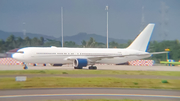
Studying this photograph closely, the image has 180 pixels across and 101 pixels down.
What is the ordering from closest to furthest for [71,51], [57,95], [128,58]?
[57,95], [71,51], [128,58]

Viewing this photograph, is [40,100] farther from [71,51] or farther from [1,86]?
[71,51]

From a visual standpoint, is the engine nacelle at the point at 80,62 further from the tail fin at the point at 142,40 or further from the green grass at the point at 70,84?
the green grass at the point at 70,84

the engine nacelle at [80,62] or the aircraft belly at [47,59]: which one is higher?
the aircraft belly at [47,59]

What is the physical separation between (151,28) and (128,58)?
7.10 metres

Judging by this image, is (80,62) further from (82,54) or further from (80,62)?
(82,54)

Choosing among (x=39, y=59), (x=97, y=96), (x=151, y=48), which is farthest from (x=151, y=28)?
(x=97, y=96)

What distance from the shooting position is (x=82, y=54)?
38750 millimetres

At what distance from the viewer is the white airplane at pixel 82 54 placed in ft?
117

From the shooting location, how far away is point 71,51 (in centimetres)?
3800

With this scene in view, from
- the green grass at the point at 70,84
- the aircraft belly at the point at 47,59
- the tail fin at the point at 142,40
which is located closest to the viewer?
the green grass at the point at 70,84

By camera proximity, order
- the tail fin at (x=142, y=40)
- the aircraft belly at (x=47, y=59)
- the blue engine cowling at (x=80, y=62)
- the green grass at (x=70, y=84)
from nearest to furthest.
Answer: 1. the green grass at (x=70, y=84)
2. the aircraft belly at (x=47, y=59)
3. the blue engine cowling at (x=80, y=62)
4. the tail fin at (x=142, y=40)

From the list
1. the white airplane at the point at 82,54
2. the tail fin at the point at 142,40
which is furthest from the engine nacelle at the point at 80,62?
the tail fin at the point at 142,40

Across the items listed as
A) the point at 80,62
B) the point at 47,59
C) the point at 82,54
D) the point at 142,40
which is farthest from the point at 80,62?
the point at 142,40

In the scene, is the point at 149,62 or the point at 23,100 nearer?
the point at 23,100
